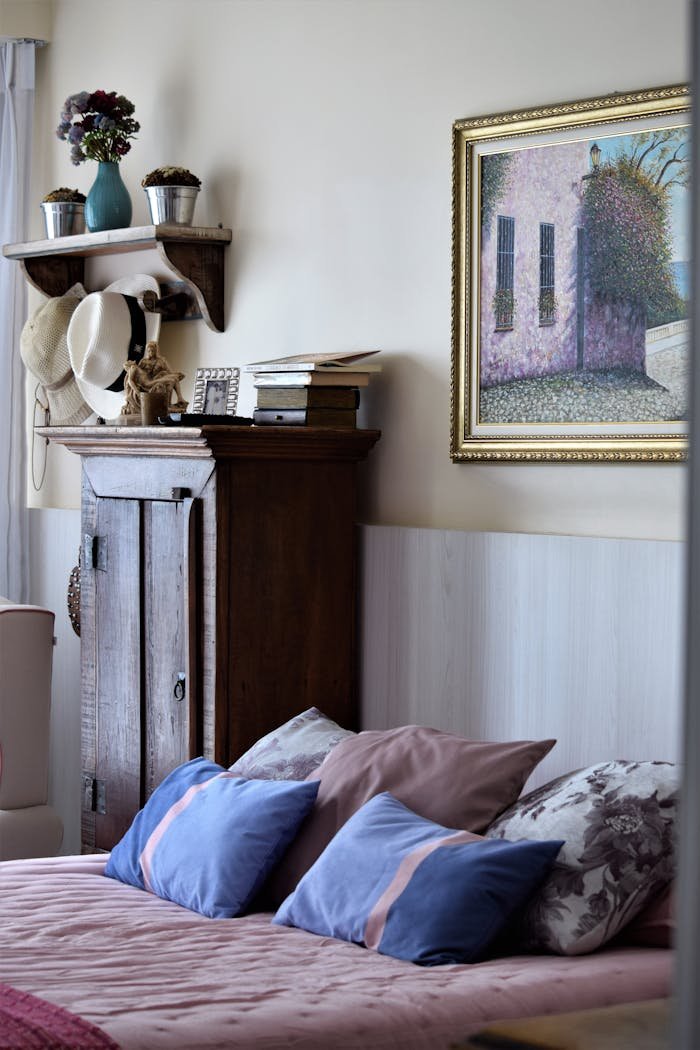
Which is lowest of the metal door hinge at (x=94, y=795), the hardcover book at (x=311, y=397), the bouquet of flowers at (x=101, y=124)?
the metal door hinge at (x=94, y=795)

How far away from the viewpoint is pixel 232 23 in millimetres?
3564

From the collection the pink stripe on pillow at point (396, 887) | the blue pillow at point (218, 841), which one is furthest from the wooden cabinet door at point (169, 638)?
the pink stripe on pillow at point (396, 887)

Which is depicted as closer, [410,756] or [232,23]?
[410,756]

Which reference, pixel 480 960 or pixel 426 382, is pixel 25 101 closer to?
pixel 426 382

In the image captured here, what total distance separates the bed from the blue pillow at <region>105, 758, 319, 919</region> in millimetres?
26

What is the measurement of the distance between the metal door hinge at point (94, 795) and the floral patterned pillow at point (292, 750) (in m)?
0.59

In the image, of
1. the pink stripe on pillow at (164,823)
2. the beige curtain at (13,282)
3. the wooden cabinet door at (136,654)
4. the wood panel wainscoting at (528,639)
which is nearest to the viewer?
the wood panel wainscoting at (528,639)

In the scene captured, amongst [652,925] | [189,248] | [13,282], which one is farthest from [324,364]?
[13,282]

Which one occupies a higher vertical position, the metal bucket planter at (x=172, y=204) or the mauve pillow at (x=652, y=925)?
the metal bucket planter at (x=172, y=204)

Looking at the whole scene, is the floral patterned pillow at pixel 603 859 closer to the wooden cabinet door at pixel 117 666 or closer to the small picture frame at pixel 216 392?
the wooden cabinet door at pixel 117 666

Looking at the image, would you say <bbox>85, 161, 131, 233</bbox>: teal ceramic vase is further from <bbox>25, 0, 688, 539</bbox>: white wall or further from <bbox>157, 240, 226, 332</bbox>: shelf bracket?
<bbox>157, 240, 226, 332</bbox>: shelf bracket

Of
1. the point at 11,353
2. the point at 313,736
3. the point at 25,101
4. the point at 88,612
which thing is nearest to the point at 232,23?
the point at 25,101

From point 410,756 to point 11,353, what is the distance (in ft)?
7.78

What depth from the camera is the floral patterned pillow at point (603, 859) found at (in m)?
2.02
